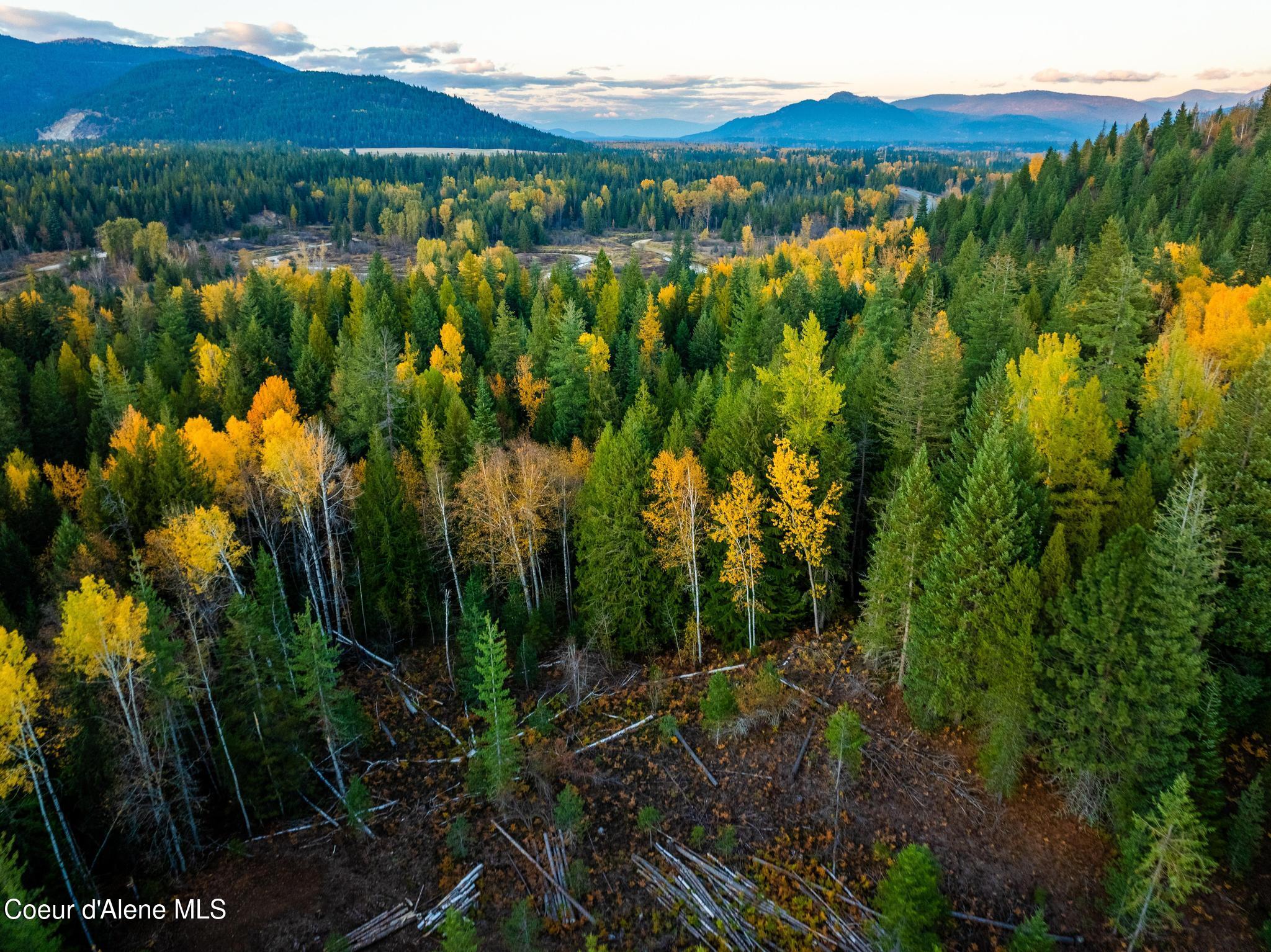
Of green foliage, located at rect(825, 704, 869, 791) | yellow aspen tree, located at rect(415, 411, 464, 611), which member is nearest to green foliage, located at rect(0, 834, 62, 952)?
yellow aspen tree, located at rect(415, 411, 464, 611)

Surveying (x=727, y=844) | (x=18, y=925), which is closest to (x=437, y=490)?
(x=727, y=844)

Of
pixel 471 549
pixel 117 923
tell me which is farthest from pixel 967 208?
pixel 117 923

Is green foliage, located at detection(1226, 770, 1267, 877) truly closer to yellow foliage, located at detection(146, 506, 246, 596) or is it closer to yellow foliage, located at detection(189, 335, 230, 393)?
yellow foliage, located at detection(146, 506, 246, 596)

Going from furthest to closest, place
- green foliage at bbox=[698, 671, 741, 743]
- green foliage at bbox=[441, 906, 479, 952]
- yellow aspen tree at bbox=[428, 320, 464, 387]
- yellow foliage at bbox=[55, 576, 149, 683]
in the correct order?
1. yellow aspen tree at bbox=[428, 320, 464, 387]
2. green foliage at bbox=[698, 671, 741, 743]
3. yellow foliage at bbox=[55, 576, 149, 683]
4. green foliage at bbox=[441, 906, 479, 952]

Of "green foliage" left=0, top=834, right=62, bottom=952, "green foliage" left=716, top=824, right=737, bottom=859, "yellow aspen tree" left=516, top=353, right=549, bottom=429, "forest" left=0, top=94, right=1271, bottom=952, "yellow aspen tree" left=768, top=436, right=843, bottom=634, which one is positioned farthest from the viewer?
"yellow aspen tree" left=516, top=353, right=549, bottom=429

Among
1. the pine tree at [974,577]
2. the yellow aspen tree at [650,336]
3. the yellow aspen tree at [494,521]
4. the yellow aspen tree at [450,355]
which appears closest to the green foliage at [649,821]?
the pine tree at [974,577]

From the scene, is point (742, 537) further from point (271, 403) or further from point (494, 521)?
point (271, 403)

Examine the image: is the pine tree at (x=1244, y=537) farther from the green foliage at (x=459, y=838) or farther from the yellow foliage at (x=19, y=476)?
the yellow foliage at (x=19, y=476)

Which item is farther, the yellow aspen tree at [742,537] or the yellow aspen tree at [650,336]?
the yellow aspen tree at [650,336]
